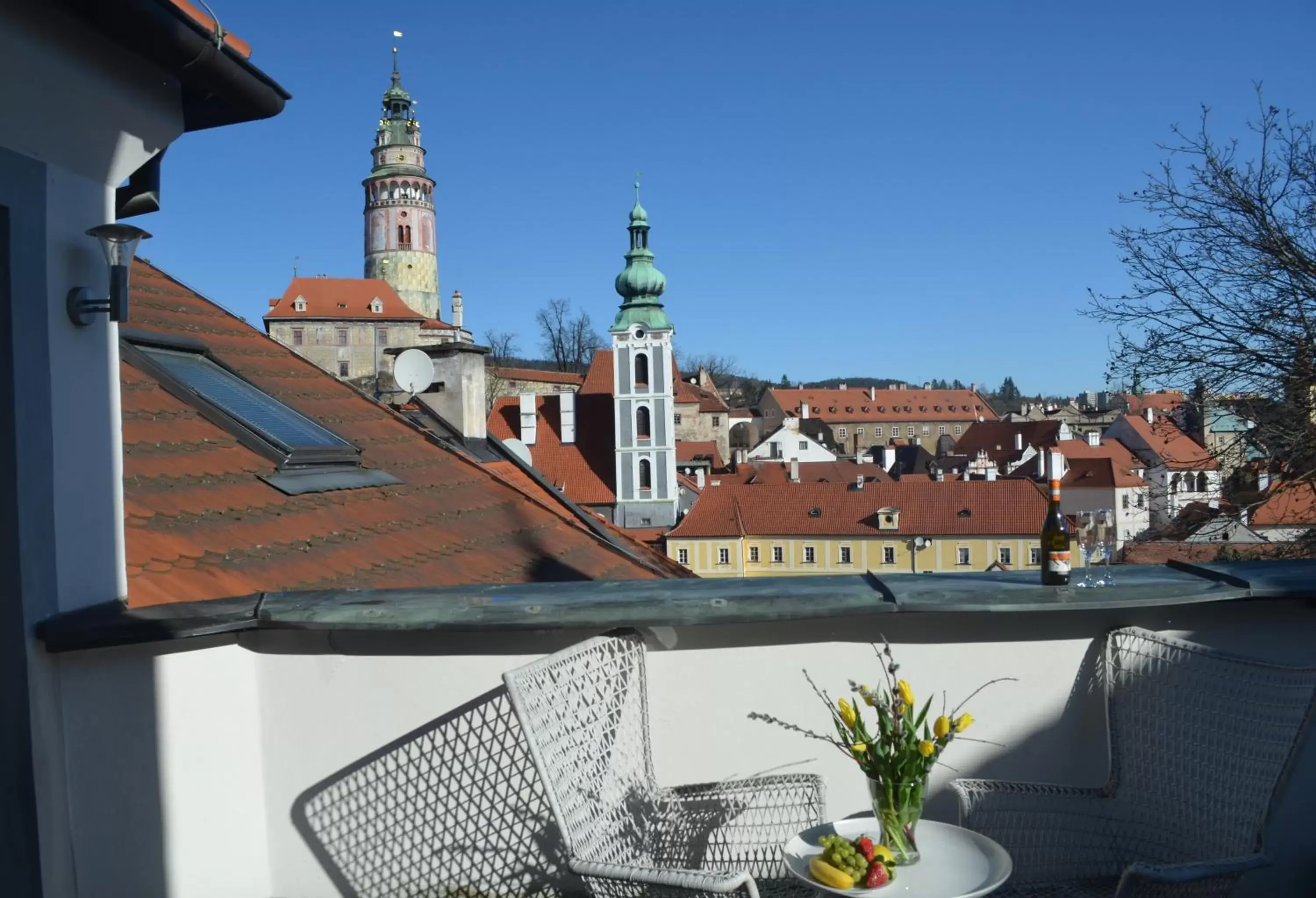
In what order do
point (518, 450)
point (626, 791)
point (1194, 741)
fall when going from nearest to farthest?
point (1194, 741) < point (626, 791) < point (518, 450)

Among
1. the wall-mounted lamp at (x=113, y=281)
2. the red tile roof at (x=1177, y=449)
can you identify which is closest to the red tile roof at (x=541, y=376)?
the red tile roof at (x=1177, y=449)

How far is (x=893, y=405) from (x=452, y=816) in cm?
9815

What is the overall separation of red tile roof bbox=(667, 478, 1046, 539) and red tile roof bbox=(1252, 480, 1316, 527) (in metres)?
32.6

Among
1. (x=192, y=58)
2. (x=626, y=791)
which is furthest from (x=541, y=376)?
(x=626, y=791)

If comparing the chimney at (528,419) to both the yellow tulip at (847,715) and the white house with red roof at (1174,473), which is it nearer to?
the white house with red roof at (1174,473)

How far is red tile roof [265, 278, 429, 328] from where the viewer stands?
71.9 m

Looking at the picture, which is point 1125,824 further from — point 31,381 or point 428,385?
point 428,385

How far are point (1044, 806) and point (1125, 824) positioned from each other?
0.58 ft

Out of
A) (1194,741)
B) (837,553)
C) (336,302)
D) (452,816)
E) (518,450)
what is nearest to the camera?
(1194,741)

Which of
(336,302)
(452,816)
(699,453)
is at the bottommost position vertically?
(699,453)

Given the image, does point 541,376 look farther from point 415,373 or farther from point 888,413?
point 415,373

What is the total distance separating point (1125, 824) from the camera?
96.4 inches

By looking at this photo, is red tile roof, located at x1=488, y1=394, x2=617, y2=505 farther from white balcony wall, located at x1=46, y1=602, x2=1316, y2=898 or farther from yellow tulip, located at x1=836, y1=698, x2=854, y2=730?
yellow tulip, located at x1=836, y1=698, x2=854, y2=730

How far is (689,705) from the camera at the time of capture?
269 centimetres
